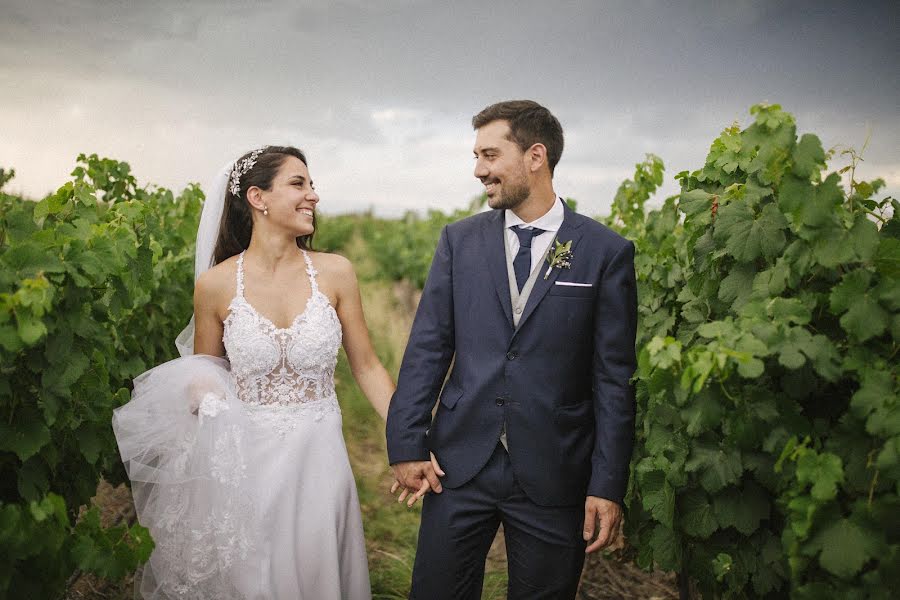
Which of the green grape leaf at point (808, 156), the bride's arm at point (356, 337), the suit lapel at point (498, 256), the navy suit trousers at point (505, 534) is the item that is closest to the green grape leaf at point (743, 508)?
the navy suit trousers at point (505, 534)

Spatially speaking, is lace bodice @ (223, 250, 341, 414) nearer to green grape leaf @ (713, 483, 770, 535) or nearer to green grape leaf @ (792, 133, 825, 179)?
green grape leaf @ (713, 483, 770, 535)

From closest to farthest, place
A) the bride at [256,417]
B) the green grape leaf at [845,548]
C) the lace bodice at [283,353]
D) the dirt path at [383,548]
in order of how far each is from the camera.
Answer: the green grape leaf at [845,548] → the bride at [256,417] → the lace bodice at [283,353] → the dirt path at [383,548]

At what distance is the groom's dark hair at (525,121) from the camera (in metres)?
2.84

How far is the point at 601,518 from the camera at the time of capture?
2670 millimetres

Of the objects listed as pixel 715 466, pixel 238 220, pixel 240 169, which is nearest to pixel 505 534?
pixel 715 466

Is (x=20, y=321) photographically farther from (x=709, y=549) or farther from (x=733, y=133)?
(x=733, y=133)

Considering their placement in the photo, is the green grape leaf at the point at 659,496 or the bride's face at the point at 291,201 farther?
the bride's face at the point at 291,201

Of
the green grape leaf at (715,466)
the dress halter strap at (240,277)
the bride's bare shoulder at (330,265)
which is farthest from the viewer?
the bride's bare shoulder at (330,265)

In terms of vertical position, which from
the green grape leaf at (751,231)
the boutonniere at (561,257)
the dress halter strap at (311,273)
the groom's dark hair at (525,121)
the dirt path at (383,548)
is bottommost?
the dirt path at (383,548)

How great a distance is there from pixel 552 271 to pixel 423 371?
598mm

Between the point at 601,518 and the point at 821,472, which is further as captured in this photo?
the point at 601,518

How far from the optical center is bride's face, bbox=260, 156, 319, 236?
10.9 feet

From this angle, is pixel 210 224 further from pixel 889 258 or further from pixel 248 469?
pixel 889 258

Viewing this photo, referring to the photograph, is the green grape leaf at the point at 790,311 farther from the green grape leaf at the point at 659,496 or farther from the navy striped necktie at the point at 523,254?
the navy striped necktie at the point at 523,254
